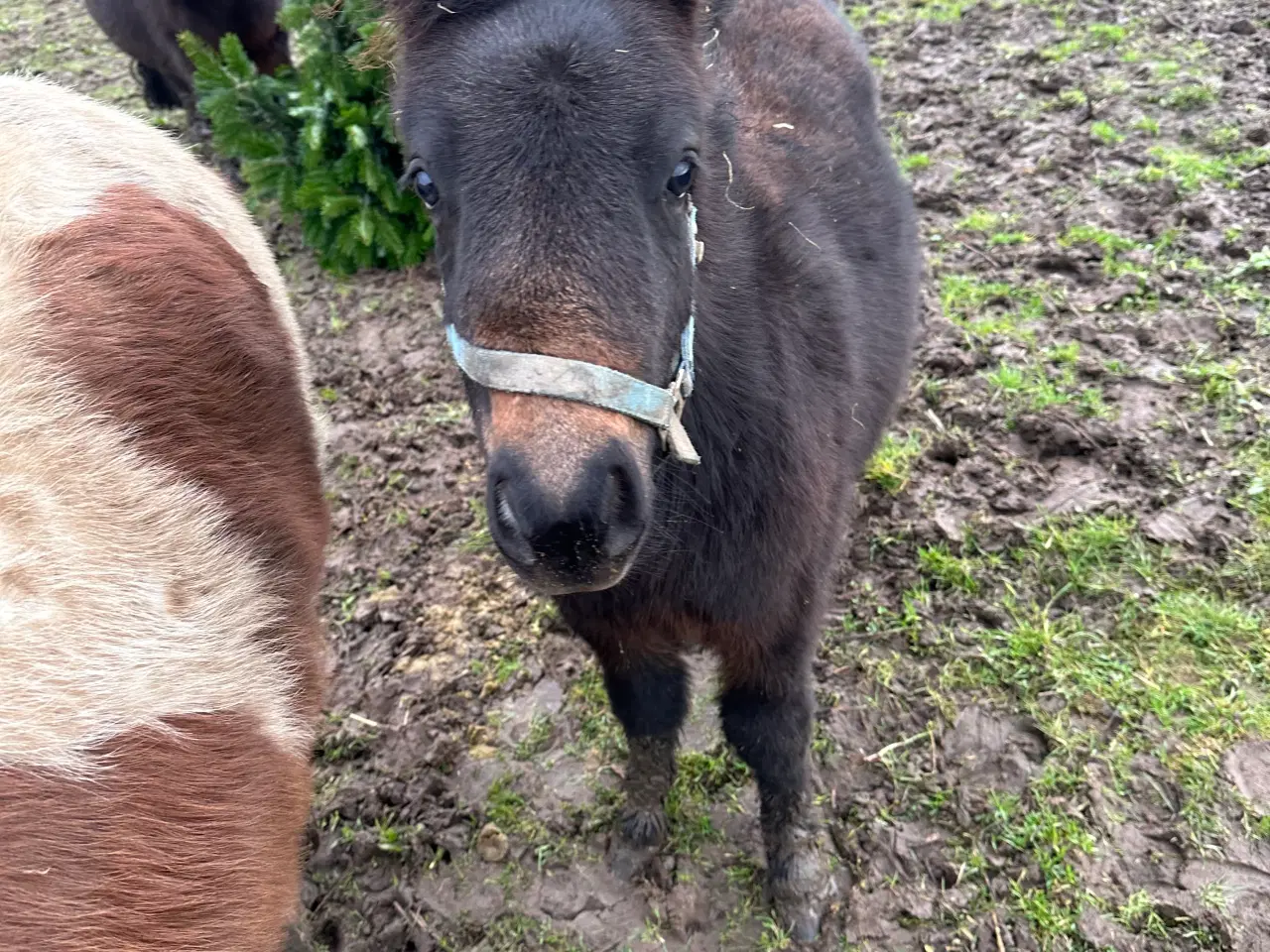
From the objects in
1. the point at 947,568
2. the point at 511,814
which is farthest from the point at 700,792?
the point at 947,568

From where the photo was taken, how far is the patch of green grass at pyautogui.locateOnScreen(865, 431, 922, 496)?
317cm

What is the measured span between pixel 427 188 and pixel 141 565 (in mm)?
931

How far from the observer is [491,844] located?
2.48 m

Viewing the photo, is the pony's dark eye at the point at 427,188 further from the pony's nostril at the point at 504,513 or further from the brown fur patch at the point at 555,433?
the pony's nostril at the point at 504,513

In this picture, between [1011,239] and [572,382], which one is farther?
[1011,239]

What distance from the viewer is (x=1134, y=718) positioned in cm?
244

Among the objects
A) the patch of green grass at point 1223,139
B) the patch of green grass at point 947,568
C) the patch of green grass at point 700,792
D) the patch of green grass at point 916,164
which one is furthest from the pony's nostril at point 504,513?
the patch of green grass at point 1223,139

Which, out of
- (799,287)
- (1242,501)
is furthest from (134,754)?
(1242,501)

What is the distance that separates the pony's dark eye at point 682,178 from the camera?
1.44m

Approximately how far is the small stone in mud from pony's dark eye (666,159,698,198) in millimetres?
1971

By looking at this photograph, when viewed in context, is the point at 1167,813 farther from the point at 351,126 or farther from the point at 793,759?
the point at 351,126

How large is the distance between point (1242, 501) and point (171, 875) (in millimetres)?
3296

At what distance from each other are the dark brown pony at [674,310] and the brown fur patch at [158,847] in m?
0.75

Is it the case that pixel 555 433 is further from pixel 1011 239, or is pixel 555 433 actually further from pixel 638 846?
pixel 1011 239
